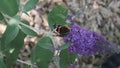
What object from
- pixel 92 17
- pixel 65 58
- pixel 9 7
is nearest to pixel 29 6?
pixel 9 7

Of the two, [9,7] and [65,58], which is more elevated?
[9,7]

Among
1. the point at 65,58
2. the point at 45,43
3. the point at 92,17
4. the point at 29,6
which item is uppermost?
the point at 29,6

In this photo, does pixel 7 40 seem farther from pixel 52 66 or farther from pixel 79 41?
pixel 52 66

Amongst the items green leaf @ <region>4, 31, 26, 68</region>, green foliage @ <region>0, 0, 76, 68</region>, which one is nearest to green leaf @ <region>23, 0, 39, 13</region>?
green foliage @ <region>0, 0, 76, 68</region>

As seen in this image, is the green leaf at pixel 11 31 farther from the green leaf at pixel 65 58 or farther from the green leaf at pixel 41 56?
the green leaf at pixel 65 58

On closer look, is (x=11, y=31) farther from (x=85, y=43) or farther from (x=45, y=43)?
(x=85, y=43)

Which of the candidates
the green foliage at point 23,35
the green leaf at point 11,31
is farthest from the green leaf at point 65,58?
the green leaf at point 11,31

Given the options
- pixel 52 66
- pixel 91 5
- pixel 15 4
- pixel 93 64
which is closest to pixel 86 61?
pixel 93 64
